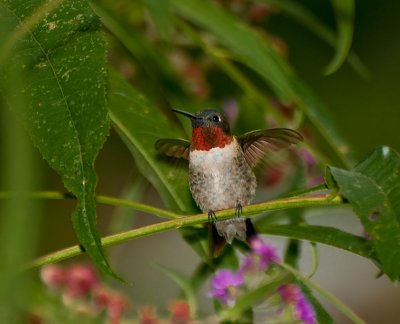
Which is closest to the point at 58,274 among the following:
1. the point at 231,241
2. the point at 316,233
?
the point at 231,241

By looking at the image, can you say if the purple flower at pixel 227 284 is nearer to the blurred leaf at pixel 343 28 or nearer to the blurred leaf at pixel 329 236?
the blurred leaf at pixel 329 236

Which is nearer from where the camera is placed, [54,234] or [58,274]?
[58,274]

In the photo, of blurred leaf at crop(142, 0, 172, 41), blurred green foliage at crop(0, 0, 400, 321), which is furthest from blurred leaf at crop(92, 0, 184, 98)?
blurred leaf at crop(142, 0, 172, 41)

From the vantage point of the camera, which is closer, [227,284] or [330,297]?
[330,297]

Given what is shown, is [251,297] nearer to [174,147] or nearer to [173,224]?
[174,147]

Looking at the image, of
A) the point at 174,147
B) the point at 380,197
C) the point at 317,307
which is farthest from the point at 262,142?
the point at 380,197

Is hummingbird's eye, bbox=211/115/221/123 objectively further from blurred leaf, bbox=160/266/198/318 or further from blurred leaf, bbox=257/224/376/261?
blurred leaf, bbox=257/224/376/261

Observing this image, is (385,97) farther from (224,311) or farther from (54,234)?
(224,311)
